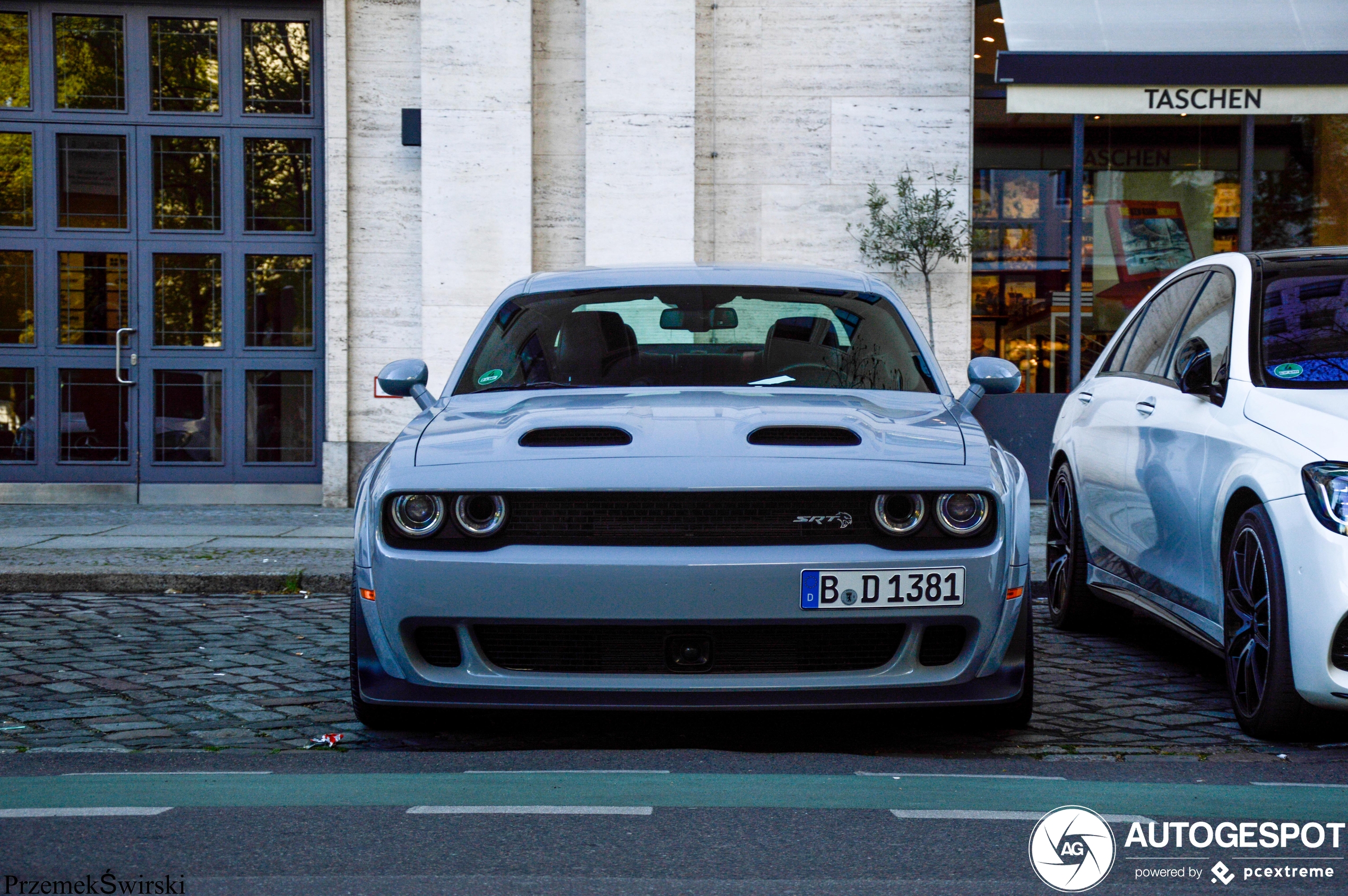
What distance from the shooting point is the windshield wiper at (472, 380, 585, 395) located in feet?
16.5

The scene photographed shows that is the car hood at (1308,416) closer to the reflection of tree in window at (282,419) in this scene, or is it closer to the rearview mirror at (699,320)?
the rearview mirror at (699,320)

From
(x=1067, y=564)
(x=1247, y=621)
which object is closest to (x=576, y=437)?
(x=1247, y=621)

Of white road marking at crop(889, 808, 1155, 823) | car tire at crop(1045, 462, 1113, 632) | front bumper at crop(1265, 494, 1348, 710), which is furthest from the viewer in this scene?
car tire at crop(1045, 462, 1113, 632)

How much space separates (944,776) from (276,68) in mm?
11230

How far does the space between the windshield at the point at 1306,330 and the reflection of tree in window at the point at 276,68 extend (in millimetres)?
10169

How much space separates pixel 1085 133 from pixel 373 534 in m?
10.6

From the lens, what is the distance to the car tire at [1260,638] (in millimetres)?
4285

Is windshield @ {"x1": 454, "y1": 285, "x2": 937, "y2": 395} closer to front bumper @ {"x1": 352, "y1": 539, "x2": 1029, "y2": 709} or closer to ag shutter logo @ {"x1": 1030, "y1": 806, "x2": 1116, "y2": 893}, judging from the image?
front bumper @ {"x1": 352, "y1": 539, "x2": 1029, "y2": 709}

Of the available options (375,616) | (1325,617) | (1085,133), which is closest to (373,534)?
(375,616)

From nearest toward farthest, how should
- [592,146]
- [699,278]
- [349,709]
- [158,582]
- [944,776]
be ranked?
[944,776]
[349,709]
[699,278]
[158,582]
[592,146]

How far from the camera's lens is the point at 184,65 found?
1327cm

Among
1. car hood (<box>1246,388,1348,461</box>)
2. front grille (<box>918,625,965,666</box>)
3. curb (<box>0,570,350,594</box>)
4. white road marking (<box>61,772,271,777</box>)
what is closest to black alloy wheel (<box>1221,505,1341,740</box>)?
car hood (<box>1246,388,1348,461</box>)

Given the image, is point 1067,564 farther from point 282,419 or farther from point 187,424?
point 187,424

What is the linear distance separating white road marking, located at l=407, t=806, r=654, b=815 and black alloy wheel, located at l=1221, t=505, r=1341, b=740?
2.00 meters
